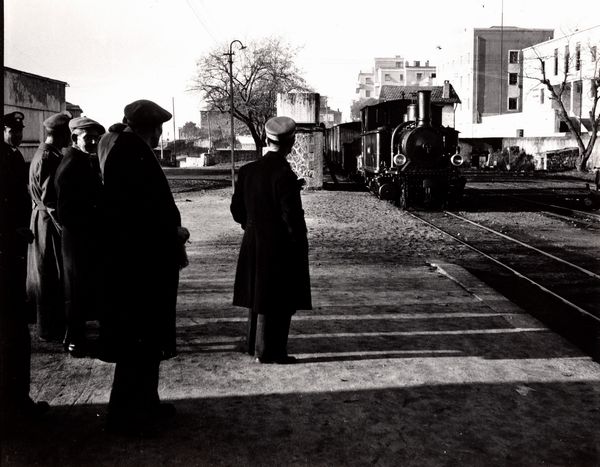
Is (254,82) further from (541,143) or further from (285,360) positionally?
(285,360)

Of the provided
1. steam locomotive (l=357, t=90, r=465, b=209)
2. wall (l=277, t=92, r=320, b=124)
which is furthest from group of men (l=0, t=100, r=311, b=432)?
wall (l=277, t=92, r=320, b=124)

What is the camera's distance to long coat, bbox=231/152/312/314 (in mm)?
4750

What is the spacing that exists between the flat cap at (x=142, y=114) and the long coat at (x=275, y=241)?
1.18 m

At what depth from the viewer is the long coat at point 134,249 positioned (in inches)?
144

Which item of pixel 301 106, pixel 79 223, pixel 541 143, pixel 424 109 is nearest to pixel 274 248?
pixel 79 223

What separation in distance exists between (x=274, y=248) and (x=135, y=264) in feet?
4.43

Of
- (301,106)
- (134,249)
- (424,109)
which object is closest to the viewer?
(134,249)

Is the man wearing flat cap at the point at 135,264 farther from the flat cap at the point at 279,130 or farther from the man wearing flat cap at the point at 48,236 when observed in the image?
the man wearing flat cap at the point at 48,236

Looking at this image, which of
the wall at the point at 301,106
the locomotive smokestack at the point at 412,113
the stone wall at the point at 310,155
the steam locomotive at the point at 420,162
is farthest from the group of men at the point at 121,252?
the wall at the point at 301,106

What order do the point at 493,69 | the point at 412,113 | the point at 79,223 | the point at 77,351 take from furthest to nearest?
the point at 493,69 → the point at 412,113 → the point at 77,351 → the point at 79,223

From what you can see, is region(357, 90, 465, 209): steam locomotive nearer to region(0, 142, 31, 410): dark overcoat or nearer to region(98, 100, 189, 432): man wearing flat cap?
region(98, 100, 189, 432): man wearing flat cap

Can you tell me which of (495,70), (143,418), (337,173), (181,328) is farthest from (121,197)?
(495,70)

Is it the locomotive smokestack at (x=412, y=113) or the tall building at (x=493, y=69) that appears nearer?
the locomotive smokestack at (x=412, y=113)

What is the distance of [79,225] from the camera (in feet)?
15.7
